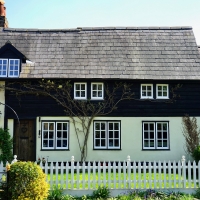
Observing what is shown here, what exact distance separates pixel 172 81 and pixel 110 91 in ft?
11.4

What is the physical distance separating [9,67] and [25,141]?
4.16m

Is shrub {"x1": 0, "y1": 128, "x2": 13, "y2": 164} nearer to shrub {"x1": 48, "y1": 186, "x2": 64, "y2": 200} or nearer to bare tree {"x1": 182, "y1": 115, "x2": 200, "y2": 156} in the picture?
shrub {"x1": 48, "y1": 186, "x2": 64, "y2": 200}

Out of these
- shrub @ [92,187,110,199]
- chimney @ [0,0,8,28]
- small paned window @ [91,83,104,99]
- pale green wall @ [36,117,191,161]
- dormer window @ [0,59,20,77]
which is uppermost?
chimney @ [0,0,8,28]

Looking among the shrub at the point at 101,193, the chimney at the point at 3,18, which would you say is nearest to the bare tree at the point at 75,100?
the shrub at the point at 101,193

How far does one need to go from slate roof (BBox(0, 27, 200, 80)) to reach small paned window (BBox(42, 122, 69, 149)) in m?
2.70

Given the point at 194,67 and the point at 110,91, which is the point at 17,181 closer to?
the point at 110,91

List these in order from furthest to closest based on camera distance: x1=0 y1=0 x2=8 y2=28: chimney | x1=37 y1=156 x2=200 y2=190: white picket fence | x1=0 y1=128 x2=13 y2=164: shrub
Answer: x1=0 y1=0 x2=8 y2=28: chimney, x1=0 y1=128 x2=13 y2=164: shrub, x1=37 y1=156 x2=200 y2=190: white picket fence

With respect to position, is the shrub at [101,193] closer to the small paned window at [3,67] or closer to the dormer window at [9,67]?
the dormer window at [9,67]

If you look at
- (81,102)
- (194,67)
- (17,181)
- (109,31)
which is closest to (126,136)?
(81,102)

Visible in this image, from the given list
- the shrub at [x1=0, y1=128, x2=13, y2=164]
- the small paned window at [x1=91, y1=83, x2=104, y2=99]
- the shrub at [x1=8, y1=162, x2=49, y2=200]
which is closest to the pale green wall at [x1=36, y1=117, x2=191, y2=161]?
the small paned window at [x1=91, y1=83, x2=104, y2=99]

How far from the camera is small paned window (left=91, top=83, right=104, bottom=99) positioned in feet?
57.1

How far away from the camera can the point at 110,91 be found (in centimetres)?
1739

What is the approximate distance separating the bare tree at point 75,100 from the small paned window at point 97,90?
0.30m

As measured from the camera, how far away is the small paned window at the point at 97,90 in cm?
1741
